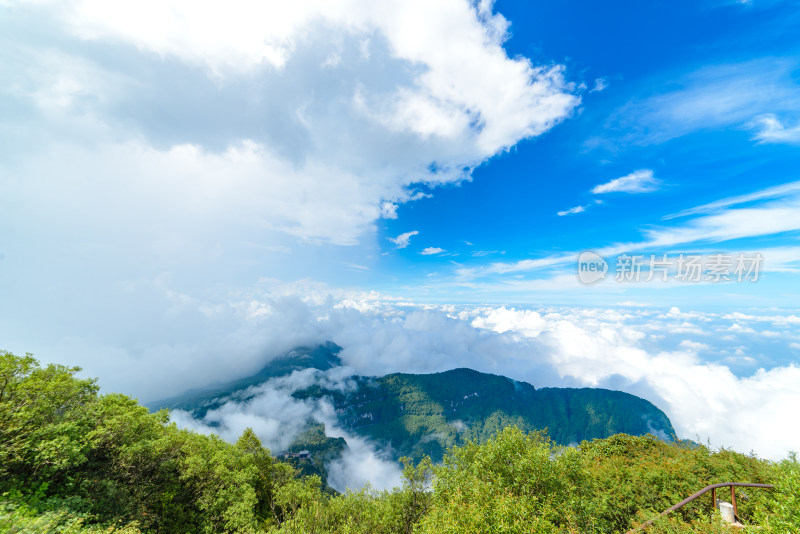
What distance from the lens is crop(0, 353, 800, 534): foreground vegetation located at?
1820 cm

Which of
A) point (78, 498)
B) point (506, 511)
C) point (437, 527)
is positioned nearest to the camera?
point (506, 511)

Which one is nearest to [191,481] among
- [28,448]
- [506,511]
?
[28,448]

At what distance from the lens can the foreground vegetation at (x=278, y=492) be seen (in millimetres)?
18203

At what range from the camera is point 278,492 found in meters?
39.9

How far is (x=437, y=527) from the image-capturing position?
17984 millimetres

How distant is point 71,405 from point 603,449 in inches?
3017

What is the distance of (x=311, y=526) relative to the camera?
31.6 meters

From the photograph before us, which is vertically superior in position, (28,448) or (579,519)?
(28,448)

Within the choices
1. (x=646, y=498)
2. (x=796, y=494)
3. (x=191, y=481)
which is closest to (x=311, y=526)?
(x=191, y=481)

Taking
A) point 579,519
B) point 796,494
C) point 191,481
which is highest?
point 796,494

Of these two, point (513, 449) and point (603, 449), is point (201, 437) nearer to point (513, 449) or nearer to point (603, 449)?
point (513, 449)

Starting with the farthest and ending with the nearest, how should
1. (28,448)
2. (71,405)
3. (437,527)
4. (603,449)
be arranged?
(603,449), (71,405), (28,448), (437,527)

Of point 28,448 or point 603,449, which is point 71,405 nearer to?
point 28,448

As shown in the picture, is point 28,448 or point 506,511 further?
point 28,448
